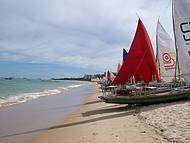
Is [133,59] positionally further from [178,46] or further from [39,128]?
[39,128]

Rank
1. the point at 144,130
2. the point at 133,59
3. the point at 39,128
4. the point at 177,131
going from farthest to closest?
1. the point at 133,59
2. the point at 39,128
3. the point at 144,130
4. the point at 177,131

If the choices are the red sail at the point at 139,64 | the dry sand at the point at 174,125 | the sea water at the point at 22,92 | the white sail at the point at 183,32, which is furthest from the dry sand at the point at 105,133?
the sea water at the point at 22,92

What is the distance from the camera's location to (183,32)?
15.1 metres

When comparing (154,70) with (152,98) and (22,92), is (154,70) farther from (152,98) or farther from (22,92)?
(22,92)

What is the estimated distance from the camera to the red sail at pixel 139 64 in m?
16.6

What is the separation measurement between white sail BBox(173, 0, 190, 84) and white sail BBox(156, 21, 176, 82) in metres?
7.30

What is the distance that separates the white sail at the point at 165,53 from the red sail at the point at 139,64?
238 inches

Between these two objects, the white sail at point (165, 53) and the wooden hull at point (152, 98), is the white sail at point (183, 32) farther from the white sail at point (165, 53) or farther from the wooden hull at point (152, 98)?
the white sail at point (165, 53)

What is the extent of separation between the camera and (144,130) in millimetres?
9406

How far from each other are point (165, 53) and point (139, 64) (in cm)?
707

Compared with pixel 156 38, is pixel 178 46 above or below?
below

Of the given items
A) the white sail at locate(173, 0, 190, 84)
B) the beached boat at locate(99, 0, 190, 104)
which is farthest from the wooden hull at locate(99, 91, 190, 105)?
the white sail at locate(173, 0, 190, 84)

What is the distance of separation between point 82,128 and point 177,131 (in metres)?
3.95

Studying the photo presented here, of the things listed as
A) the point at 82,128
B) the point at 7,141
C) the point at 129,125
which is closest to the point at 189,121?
the point at 129,125
